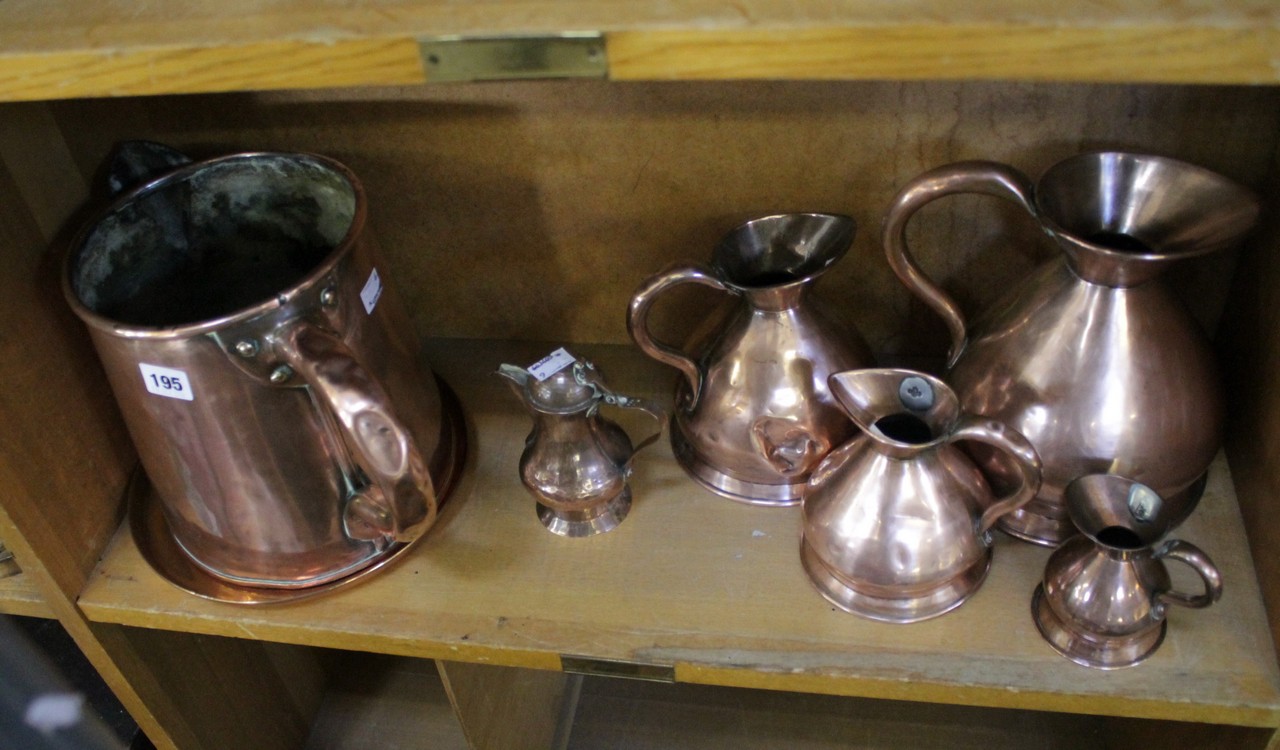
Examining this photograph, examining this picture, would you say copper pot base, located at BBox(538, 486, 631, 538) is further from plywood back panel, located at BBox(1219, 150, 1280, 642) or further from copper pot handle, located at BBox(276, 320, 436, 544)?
plywood back panel, located at BBox(1219, 150, 1280, 642)

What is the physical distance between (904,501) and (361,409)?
36cm

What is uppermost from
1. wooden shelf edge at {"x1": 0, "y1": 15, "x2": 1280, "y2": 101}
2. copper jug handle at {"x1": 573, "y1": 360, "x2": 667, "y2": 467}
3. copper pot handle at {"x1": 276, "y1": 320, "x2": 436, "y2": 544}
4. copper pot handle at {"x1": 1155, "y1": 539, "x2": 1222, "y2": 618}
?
wooden shelf edge at {"x1": 0, "y1": 15, "x2": 1280, "y2": 101}

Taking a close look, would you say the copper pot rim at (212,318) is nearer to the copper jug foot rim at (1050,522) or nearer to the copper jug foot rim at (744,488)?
the copper jug foot rim at (744,488)

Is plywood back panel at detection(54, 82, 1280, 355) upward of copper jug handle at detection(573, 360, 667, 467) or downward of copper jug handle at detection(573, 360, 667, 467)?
upward

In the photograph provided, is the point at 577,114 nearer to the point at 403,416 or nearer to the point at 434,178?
the point at 434,178

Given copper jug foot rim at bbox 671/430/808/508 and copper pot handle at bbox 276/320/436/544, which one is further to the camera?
copper jug foot rim at bbox 671/430/808/508

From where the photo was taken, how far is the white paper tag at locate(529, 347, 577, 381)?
29.9 inches

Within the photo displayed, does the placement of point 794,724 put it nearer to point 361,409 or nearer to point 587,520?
point 587,520

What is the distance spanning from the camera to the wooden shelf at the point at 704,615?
669 mm

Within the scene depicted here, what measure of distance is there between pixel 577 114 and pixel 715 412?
0.86ft

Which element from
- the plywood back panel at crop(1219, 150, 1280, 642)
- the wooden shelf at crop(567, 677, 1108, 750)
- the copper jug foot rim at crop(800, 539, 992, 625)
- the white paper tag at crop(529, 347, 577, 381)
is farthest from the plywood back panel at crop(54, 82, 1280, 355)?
the wooden shelf at crop(567, 677, 1108, 750)

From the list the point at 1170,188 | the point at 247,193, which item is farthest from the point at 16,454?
the point at 1170,188

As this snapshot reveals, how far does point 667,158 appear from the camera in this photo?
2.69 feet

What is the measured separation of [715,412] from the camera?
0.78 m
